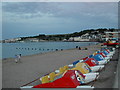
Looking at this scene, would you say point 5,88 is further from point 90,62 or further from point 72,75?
point 90,62

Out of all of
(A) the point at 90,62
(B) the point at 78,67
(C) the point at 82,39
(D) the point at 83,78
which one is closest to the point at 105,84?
(D) the point at 83,78

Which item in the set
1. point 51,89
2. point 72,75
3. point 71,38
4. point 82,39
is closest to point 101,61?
point 72,75

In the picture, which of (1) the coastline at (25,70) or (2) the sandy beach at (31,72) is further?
(1) the coastline at (25,70)

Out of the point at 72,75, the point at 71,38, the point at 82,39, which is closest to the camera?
the point at 72,75

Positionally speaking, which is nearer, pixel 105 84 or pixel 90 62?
pixel 105 84

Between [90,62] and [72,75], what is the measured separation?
400 centimetres

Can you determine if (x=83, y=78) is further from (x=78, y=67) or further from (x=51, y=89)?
(x=51, y=89)

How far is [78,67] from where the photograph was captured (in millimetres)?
9328

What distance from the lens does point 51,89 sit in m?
7.21

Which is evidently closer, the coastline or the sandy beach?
the sandy beach

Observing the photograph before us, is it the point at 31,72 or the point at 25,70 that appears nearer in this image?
the point at 31,72

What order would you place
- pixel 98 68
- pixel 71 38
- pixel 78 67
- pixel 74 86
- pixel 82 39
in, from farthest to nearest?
pixel 71 38
pixel 82 39
pixel 98 68
pixel 78 67
pixel 74 86

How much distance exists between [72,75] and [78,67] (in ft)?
5.54

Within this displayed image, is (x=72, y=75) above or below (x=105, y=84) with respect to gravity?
above
